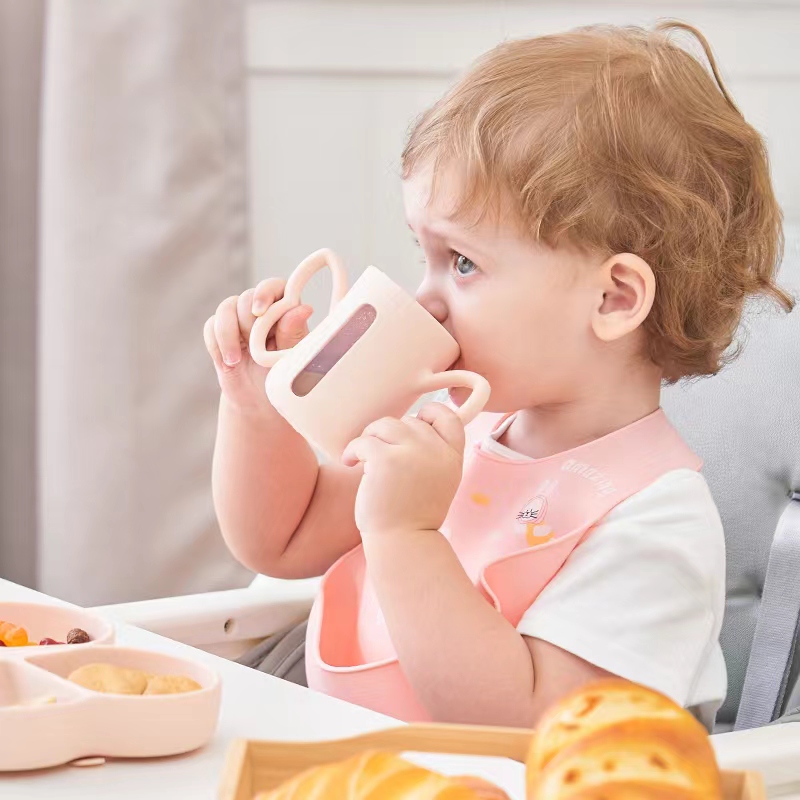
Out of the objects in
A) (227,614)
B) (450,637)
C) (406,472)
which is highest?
(406,472)

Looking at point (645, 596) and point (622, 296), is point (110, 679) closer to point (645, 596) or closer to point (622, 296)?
point (645, 596)

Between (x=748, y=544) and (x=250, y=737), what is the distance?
2.03 feet

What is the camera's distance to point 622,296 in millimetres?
914

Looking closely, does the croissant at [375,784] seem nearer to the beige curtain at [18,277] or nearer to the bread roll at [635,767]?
the bread roll at [635,767]

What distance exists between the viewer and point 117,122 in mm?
1768

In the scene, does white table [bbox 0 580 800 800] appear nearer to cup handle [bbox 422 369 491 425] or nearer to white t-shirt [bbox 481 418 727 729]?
white t-shirt [bbox 481 418 727 729]

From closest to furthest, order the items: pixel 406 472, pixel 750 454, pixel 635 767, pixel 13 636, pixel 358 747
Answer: pixel 635 767, pixel 358 747, pixel 13 636, pixel 406 472, pixel 750 454

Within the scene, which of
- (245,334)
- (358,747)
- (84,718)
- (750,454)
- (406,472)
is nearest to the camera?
(358,747)

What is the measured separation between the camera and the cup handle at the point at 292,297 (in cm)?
85

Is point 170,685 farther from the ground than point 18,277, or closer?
farther from the ground

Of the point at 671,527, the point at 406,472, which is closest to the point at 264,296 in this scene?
the point at 406,472

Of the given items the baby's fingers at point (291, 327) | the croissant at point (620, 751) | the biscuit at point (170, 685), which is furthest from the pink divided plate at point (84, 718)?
the baby's fingers at point (291, 327)

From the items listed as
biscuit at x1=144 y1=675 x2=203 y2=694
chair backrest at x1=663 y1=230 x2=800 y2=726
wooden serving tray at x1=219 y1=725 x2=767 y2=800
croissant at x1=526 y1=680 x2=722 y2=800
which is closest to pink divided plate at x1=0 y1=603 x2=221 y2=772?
biscuit at x1=144 y1=675 x2=203 y2=694

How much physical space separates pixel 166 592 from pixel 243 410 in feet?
2.97
